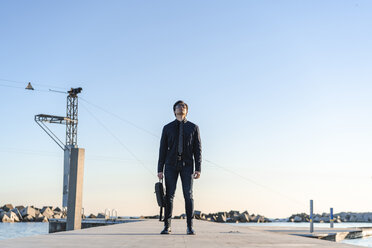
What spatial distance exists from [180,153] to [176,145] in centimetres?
14

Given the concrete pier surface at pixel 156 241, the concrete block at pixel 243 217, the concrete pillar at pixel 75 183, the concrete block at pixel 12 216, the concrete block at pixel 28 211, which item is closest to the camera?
the concrete pier surface at pixel 156 241

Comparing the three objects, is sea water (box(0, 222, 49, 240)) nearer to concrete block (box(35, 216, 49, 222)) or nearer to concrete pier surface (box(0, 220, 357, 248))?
concrete block (box(35, 216, 49, 222))

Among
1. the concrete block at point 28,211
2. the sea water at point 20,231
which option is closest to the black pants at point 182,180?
the sea water at point 20,231

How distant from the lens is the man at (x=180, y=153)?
6.34 meters

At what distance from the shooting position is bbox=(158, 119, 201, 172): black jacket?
20.8 ft

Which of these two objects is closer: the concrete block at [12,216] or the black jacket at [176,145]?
the black jacket at [176,145]

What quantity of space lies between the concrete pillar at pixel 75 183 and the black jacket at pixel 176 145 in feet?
28.9

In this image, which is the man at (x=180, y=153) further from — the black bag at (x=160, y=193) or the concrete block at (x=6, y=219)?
the concrete block at (x=6, y=219)

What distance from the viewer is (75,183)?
14594 mm

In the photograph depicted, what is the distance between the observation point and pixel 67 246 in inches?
170

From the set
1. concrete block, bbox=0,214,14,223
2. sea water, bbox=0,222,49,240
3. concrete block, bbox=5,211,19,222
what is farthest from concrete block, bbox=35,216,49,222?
sea water, bbox=0,222,49,240

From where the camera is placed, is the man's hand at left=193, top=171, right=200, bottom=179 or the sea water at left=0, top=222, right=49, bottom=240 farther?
the sea water at left=0, top=222, right=49, bottom=240

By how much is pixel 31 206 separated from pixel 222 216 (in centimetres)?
4145

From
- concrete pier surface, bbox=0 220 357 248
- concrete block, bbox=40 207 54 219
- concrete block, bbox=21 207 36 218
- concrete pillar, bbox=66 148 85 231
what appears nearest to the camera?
concrete pier surface, bbox=0 220 357 248
